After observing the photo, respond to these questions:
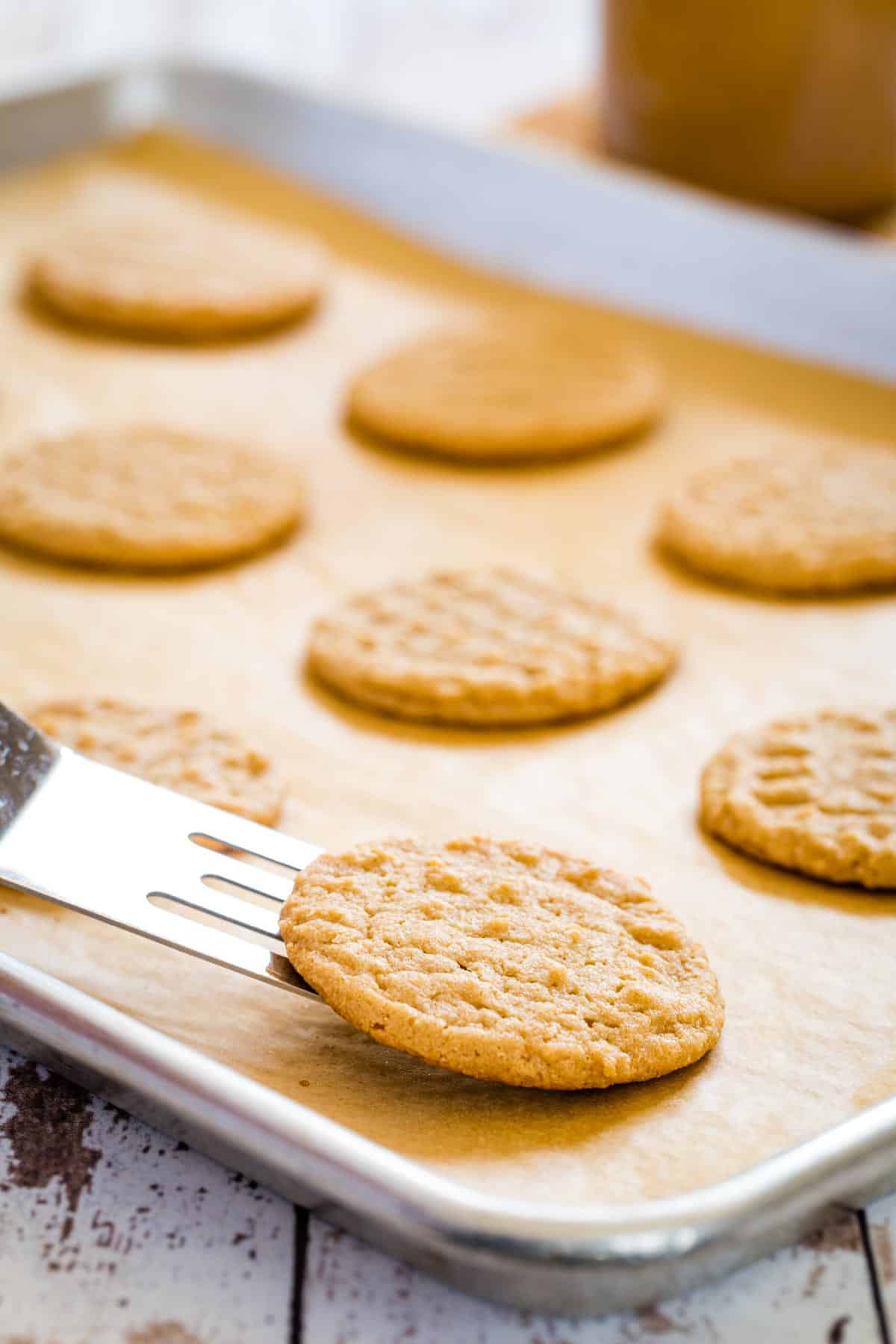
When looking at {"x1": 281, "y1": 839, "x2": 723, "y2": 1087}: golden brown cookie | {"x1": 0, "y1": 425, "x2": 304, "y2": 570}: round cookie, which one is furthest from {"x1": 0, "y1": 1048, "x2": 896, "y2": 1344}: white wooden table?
{"x1": 0, "y1": 425, "x2": 304, "y2": 570}: round cookie

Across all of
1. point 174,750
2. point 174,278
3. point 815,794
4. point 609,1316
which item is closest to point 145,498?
point 174,750

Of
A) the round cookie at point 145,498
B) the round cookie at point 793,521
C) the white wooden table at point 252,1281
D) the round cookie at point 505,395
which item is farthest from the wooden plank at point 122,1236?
the round cookie at point 505,395

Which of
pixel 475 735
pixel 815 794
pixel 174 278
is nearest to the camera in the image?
pixel 815 794

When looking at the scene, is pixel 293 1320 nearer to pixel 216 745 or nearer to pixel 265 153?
pixel 216 745

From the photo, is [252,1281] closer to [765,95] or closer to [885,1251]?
[885,1251]

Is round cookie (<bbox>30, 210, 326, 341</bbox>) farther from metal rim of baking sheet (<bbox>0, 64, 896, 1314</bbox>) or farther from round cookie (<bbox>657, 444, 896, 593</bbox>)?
round cookie (<bbox>657, 444, 896, 593</bbox>)

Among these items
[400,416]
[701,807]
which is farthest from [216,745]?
[400,416]
